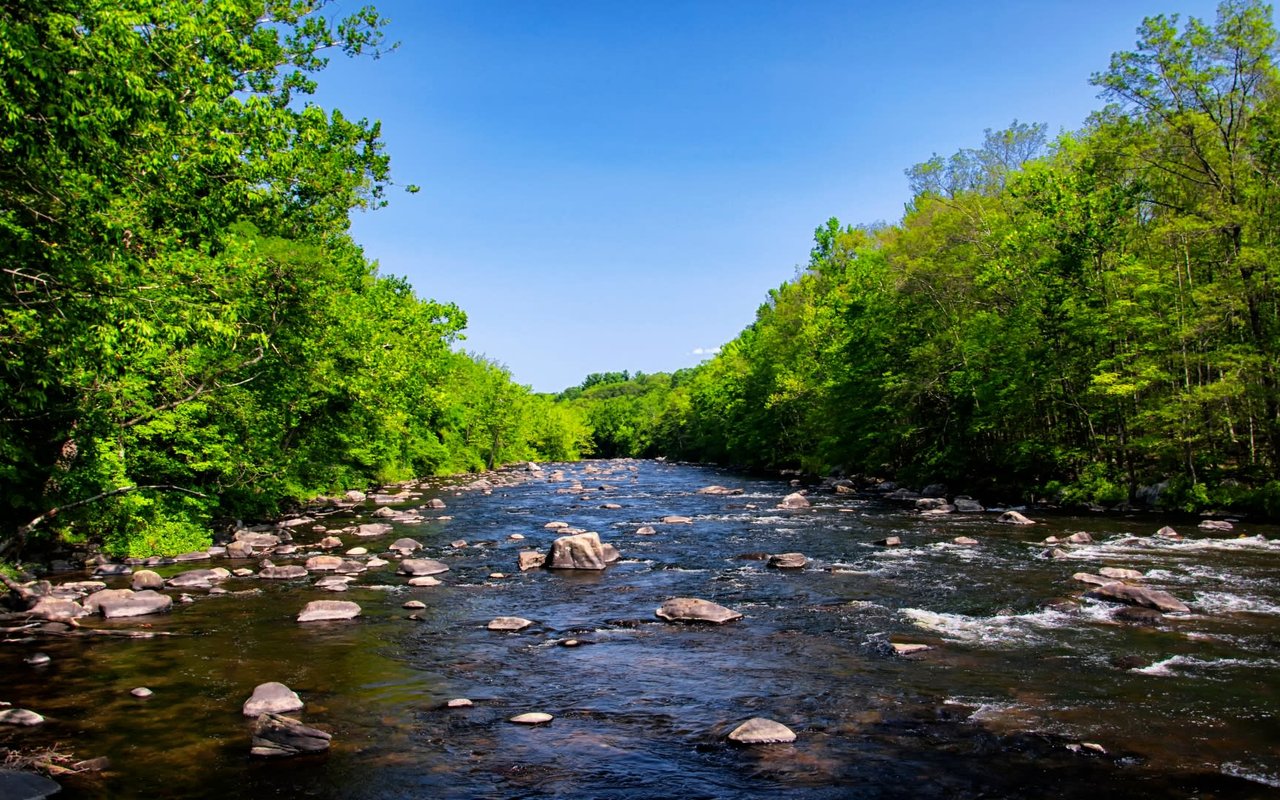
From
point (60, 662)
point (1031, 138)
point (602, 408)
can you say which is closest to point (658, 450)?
point (602, 408)

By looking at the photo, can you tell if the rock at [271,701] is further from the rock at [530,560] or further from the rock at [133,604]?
the rock at [530,560]

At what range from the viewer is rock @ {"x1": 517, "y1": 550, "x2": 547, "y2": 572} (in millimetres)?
19109

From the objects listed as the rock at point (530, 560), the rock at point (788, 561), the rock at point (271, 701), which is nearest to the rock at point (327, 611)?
the rock at point (271, 701)

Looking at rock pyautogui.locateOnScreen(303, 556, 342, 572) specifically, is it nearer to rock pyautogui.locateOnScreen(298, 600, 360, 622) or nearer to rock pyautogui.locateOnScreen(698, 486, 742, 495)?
rock pyautogui.locateOnScreen(298, 600, 360, 622)

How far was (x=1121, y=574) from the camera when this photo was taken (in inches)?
629

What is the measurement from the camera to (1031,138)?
154 ft

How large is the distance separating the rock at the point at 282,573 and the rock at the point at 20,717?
894 centimetres

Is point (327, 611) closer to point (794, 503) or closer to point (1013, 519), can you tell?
point (1013, 519)

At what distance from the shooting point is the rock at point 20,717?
8367mm

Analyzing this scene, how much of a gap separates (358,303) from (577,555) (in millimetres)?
19354

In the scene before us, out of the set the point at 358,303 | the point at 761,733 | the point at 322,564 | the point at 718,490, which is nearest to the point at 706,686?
the point at 761,733

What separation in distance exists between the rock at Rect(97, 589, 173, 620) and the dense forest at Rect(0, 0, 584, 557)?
2.02m

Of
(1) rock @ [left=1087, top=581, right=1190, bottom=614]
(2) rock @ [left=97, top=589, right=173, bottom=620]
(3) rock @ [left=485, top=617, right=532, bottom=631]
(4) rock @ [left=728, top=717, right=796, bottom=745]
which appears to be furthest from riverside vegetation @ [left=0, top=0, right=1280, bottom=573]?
(1) rock @ [left=1087, top=581, right=1190, bottom=614]

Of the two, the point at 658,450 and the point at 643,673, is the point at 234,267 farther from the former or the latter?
the point at 658,450
